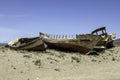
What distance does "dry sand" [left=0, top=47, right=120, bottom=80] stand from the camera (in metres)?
15.8

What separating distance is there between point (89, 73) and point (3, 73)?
17.1ft

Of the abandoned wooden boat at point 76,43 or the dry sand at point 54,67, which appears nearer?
the dry sand at point 54,67

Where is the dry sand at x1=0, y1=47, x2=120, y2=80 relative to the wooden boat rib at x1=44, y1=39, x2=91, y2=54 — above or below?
below

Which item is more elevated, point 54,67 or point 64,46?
point 64,46

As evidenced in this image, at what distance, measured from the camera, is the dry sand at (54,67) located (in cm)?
1582

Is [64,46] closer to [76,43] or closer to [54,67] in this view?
[76,43]

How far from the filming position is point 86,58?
22.5 meters

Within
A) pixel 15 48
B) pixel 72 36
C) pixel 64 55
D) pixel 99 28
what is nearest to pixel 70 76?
pixel 64 55

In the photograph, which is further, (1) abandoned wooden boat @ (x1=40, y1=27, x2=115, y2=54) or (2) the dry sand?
(1) abandoned wooden boat @ (x1=40, y1=27, x2=115, y2=54)

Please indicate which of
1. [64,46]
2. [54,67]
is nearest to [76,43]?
[64,46]

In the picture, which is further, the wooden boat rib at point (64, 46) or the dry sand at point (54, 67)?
the wooden boat rib at point (64, 46)

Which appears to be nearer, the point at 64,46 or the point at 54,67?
the point at 54,67

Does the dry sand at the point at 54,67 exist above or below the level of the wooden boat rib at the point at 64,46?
below

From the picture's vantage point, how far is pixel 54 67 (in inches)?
716
